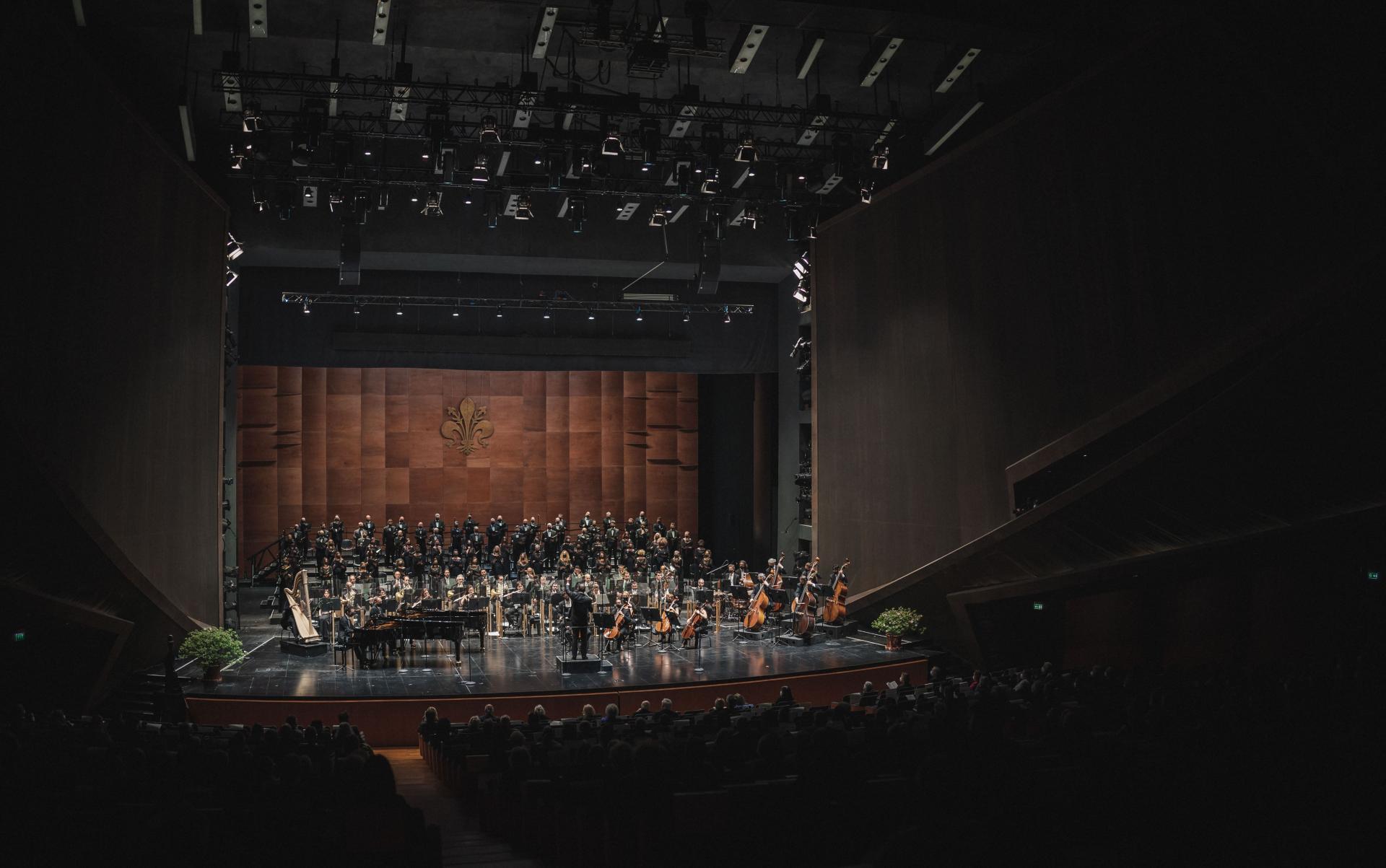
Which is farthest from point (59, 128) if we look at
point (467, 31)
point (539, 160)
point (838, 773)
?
point (838, 773)

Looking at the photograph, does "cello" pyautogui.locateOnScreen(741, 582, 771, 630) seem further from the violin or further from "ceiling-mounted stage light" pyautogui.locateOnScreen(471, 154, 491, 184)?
"ceiling-mounted stage light" pyautogui.locateOnScreen(471, 154, 491, 184)

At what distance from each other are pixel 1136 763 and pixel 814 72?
12.5 metres

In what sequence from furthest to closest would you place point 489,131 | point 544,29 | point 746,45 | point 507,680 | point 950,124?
point 950,124 → point 489,131 → point 507,680 → point 746,45 → point 544,29

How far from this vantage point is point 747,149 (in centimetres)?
1317

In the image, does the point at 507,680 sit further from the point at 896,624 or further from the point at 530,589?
the point at 896,624

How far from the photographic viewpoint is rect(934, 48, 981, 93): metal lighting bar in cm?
1261

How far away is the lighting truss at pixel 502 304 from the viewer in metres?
20.4

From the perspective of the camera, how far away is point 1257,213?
9438 mm

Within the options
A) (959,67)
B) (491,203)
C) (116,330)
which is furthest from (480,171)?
(959,67)

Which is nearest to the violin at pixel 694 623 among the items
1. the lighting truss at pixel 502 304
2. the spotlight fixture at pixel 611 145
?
the spotlight fixture at pixel 611 145

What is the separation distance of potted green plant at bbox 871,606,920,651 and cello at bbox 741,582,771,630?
1.61 meters

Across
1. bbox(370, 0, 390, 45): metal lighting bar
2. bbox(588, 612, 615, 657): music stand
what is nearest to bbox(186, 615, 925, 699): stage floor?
bbox(588, 612, 615, 657): music stand

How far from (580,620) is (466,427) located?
10.9 metres

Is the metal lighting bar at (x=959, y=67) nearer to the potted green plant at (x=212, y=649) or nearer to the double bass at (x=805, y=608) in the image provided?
the double bass at (x=805, y=608)
